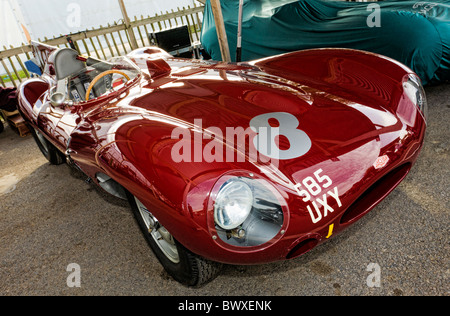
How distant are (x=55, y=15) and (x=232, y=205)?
922 centimetres

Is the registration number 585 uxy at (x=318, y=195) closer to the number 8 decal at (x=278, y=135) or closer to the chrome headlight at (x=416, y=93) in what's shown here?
the number 8 decal at (x=278, y=135)

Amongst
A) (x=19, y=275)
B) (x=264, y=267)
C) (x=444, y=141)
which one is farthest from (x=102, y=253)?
(x=444, y=141)

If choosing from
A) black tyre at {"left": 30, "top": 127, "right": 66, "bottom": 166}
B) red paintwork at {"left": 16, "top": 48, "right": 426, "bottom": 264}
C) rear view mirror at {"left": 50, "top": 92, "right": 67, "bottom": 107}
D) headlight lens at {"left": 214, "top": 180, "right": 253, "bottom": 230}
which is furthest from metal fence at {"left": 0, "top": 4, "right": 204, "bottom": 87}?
headlight lens at {"left": 214, "top": 180, "right": 253, "bottom": 230}

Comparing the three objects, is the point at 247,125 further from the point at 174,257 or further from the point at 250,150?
the point at 174,257

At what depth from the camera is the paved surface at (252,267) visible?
1651mm

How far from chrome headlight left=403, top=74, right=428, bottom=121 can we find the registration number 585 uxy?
2.82 ft

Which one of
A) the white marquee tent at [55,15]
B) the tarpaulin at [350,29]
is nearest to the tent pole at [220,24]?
the tarpaulin at [350,29]

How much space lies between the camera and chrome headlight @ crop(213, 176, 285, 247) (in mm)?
1301

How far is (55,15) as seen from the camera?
332 inches

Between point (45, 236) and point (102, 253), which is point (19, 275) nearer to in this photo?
point (45, 236)

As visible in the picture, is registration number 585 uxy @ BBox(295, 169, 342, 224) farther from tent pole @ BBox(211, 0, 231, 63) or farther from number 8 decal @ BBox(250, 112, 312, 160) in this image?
tent pole @ BBox(211, 0, 231, 63)

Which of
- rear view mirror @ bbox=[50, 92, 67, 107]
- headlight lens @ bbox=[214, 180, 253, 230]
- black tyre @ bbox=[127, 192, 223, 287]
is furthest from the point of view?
rear view mirror @ bbox=[50, 92, 67, 107]

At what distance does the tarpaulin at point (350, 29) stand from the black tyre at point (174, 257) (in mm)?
2958

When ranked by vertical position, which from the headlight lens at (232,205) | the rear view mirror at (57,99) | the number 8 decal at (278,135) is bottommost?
the headlight lens at (232,205)
